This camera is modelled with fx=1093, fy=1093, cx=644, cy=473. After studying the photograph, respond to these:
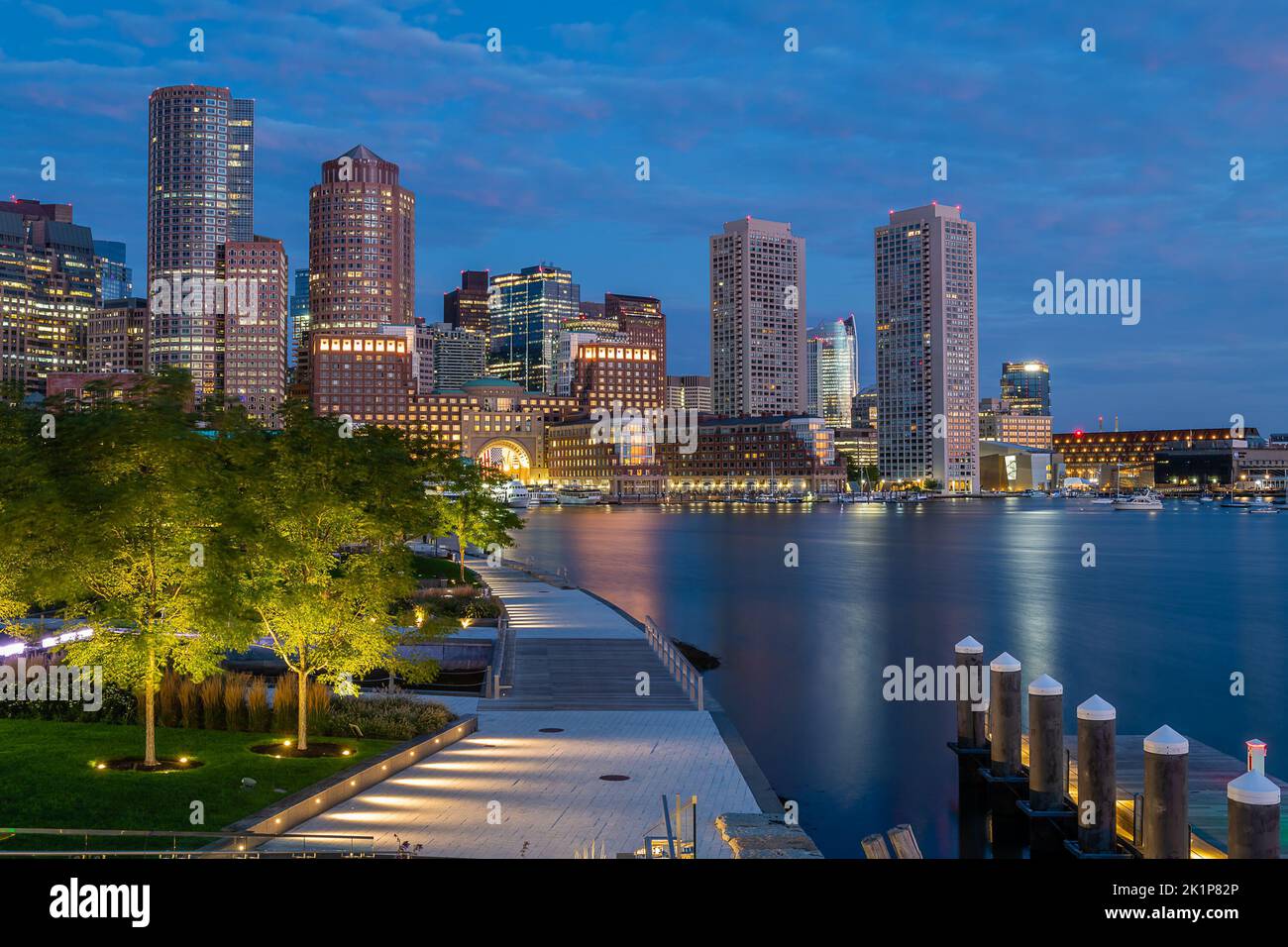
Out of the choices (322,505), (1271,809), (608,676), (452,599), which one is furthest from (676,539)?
(1271,809)

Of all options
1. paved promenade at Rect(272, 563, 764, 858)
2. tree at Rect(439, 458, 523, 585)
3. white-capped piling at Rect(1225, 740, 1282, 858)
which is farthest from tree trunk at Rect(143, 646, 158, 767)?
tree at Rect(439, 458, 523, 585)

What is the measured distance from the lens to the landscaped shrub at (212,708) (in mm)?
24961

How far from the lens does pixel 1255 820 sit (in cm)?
1381

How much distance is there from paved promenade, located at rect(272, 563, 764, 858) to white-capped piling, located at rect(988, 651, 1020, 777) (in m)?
5.23

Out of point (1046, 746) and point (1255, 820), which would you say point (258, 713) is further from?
point (1255, 820)

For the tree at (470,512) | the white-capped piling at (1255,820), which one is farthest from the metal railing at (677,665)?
the tree at (470,512)

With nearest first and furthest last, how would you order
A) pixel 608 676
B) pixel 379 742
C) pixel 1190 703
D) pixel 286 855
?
pixel 286 855 < pixel 379 742 < pixel 608 676 < pixel 1190 703

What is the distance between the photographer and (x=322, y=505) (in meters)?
25.0

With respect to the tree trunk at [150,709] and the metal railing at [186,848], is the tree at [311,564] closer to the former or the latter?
the tree trunk at [150,709]

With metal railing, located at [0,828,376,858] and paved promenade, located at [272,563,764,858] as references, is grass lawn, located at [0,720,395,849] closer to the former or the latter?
metal railing, located at [0,828,376,858]
